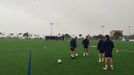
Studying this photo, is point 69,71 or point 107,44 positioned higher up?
point 107,44

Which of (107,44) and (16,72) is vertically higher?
(107,44)

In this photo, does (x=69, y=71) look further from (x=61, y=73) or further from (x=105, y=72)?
(x=105, y=72)

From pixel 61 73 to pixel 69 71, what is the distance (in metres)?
0.92

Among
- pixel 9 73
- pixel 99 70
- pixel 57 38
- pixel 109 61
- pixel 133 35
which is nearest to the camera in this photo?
pixel 9 73

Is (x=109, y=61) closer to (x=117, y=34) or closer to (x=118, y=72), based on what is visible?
(x=118, y=72)

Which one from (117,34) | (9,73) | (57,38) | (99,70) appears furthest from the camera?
(117,34)

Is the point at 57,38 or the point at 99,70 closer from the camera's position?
the point at 99,70

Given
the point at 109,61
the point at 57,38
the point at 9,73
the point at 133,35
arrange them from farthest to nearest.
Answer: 1. the point at 133,35
2. the point at 57,38
3. the point at 109,61
4. the point at 9,73

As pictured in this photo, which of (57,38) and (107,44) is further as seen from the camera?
(57,38)

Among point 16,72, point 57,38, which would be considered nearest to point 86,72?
point 16,72

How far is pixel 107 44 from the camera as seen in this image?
59.2 ft

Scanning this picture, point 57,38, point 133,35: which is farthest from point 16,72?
point 133,35

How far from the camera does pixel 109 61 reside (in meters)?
19.3

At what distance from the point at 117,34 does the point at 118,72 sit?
157 m
